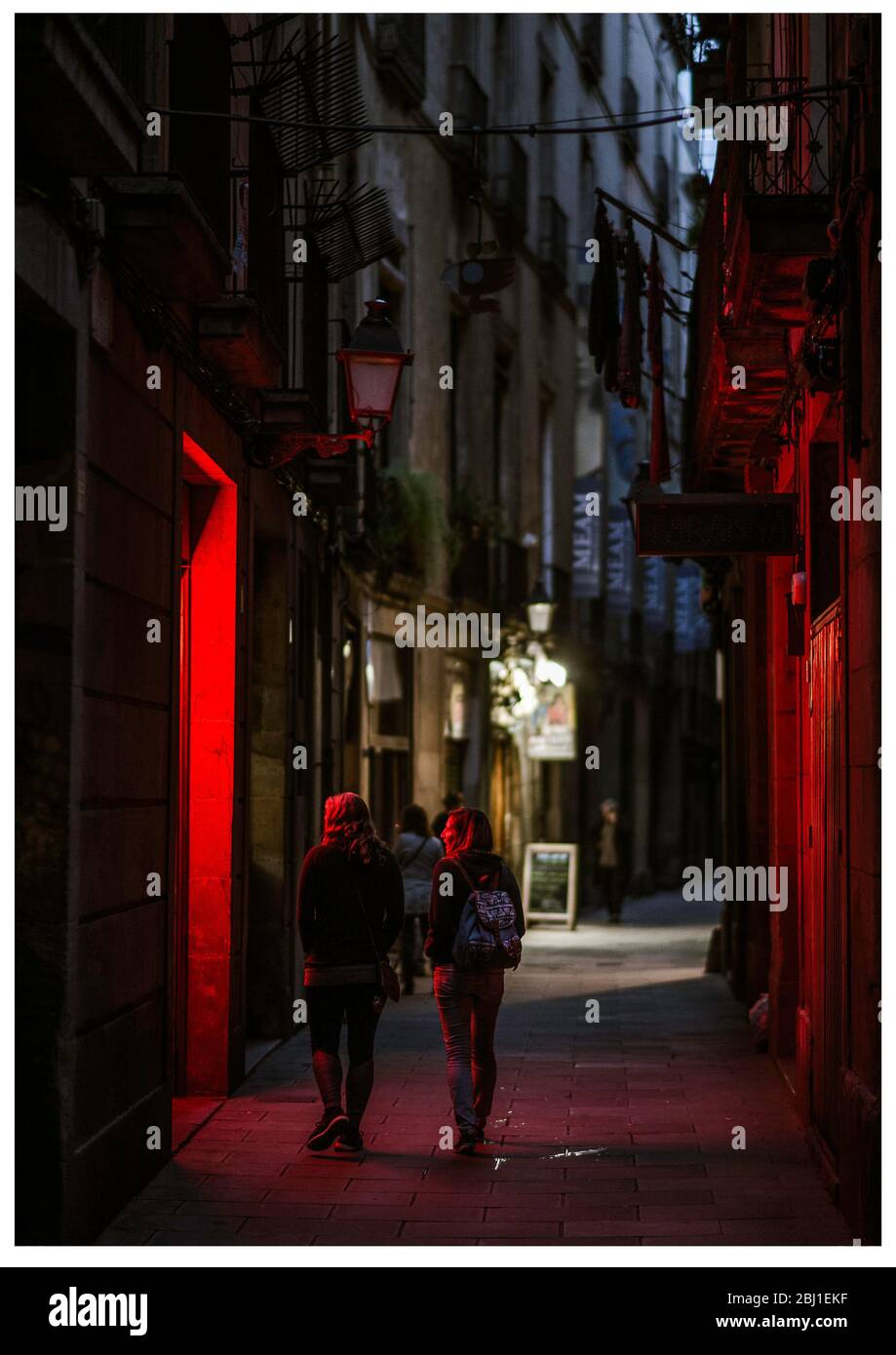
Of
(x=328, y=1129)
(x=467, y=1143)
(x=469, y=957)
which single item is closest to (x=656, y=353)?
(x=469, y=957)

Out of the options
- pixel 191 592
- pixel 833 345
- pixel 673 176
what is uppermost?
pixel 673 176

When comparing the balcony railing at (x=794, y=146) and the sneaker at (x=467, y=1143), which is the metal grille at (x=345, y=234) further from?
the sneaker at (x=467, y=1143)

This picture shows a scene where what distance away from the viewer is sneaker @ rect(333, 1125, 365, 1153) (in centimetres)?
977

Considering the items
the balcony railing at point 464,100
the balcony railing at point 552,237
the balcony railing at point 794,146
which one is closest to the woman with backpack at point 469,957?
the balcony railing at point 794,146

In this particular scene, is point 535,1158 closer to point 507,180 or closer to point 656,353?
point 656,353

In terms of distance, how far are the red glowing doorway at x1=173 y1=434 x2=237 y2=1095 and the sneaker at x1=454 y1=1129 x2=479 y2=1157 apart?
221 centimetres

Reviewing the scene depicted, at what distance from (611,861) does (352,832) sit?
1908 centimetres

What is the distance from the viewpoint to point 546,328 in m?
30.3

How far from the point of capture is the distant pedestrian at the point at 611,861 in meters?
28.5

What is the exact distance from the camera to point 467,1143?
9.83 m

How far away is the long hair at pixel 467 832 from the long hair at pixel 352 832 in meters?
0.38
